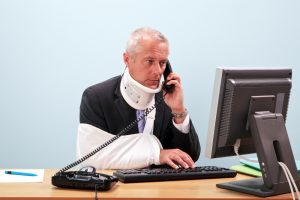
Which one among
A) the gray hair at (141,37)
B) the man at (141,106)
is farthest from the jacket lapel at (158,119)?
the gray hair at (141,37)

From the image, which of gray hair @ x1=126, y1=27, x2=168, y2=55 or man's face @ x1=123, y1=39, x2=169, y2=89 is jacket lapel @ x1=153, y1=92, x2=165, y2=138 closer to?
man's face @ x1=123, y1=39, x2=169, y2=89

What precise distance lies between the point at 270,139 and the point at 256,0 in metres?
1.79

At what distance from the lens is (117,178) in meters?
2.15

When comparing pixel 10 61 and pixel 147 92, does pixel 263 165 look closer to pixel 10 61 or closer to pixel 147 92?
pixel 147 92

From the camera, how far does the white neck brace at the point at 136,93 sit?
283 cm

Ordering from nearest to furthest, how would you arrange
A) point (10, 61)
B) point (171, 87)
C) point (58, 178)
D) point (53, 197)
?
point (53, 197), point (58, 178), point (171, 87), point (10, 61)

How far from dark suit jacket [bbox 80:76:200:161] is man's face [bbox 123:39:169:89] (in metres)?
0.14

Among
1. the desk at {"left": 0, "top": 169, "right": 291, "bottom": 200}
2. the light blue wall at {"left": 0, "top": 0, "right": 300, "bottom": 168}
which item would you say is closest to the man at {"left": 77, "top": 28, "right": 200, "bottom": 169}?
the desk at {"left": 0, "top": 169, "right": 291, "bottom": 200}

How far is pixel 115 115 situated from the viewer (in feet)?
9.56

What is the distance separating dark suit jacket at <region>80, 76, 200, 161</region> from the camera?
2.89 m

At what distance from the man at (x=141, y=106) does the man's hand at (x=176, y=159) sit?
0.29ft

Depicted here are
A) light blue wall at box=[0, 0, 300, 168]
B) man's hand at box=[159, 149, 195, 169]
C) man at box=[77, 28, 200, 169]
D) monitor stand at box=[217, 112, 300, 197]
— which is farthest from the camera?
light blue wall at box=[0, 0, 300, 168]

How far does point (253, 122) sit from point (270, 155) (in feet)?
0.44

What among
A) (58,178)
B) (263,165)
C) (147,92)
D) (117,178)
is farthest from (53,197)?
(147,92)
